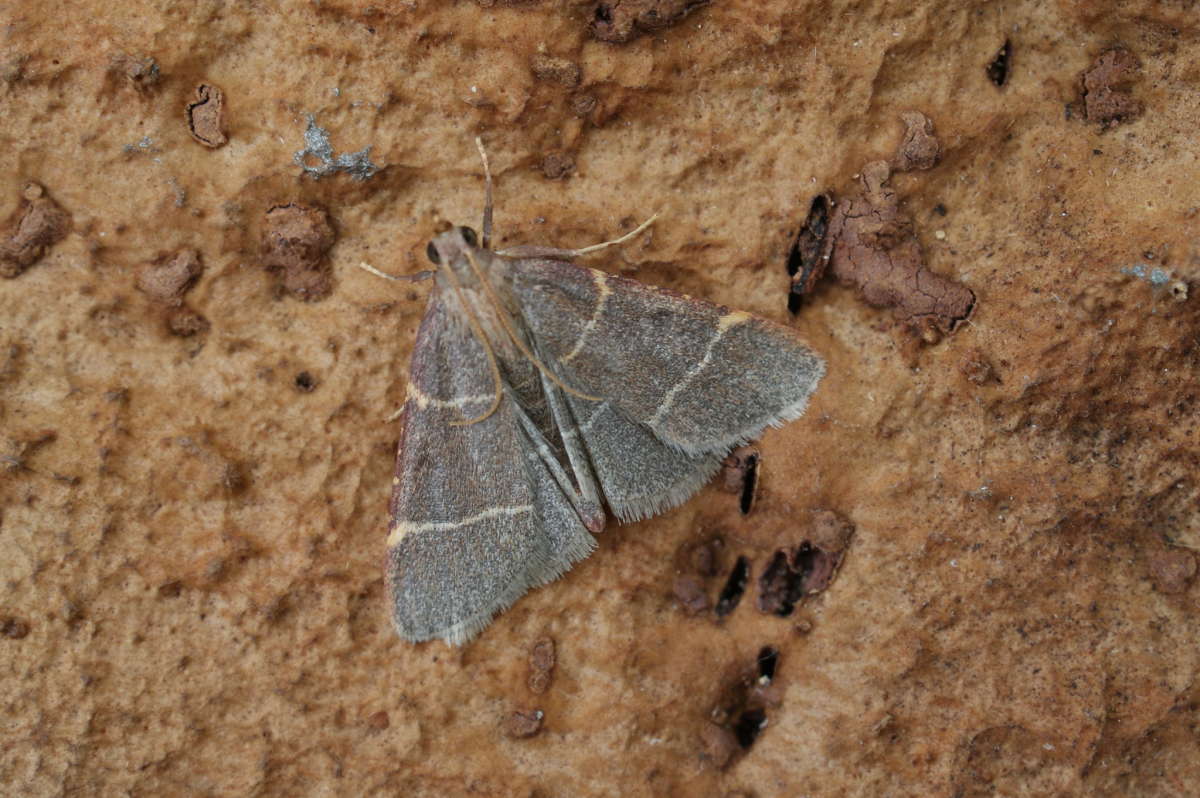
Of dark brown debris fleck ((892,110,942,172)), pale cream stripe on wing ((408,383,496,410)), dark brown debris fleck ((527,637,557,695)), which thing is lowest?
dark brown debris fleck ((527,637,557,695))

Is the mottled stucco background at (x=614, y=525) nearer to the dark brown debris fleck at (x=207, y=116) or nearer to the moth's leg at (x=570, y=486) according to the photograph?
the dark brown debris fleck at (x=207, y=116)

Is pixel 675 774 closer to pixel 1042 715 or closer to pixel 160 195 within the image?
pixel 1042 715

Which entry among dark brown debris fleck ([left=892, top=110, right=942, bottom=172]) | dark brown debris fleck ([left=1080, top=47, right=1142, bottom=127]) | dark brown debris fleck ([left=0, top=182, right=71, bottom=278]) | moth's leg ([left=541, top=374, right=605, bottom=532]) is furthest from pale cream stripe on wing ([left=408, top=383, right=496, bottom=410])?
dark brown debris fleck ([left=1080, top=47, right=1142, bottom=127])

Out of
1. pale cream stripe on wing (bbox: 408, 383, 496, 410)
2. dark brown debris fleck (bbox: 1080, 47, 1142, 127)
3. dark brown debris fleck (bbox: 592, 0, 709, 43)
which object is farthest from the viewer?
pale cream stripe on wing (bbox: 408, 383, 496, 410)

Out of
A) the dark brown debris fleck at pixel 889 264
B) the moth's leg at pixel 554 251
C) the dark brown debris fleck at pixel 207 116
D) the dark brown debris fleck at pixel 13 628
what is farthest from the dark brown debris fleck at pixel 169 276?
the dark brown debris fleck at pixel 889 264

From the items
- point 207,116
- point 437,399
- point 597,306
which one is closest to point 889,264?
point 597,306

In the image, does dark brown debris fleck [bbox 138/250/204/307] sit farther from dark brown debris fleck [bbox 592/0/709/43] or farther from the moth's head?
dark brown debris fleck [bbox 592/0/709/43]
